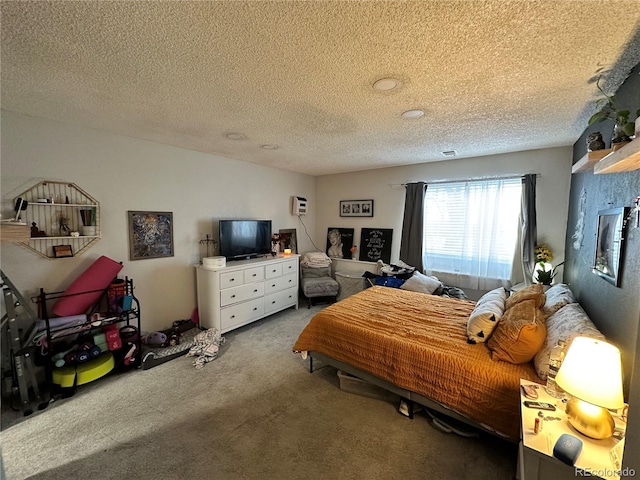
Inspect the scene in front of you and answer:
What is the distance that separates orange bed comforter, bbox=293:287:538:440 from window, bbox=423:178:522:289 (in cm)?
112

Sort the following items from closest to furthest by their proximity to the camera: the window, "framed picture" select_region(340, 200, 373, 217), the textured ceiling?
the textured ceiling
the window
"framed picture" select_region(340, 200, 373, 217)

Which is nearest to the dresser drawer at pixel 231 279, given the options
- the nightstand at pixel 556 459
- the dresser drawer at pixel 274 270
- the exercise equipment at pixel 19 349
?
the dresser drawer at pixel 274 270

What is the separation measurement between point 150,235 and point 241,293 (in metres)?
1.31

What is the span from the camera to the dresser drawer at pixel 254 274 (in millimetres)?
3567

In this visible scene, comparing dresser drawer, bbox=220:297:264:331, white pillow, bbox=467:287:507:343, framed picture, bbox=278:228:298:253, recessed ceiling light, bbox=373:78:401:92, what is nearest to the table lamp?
white pillow, bbox=467:287:507:343

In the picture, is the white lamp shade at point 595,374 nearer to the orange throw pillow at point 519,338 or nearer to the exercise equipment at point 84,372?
the orange throw pillow at point 519,338

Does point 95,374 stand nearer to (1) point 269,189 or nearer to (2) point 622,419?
(1) point 269,189

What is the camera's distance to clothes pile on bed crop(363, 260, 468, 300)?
3.66 meters

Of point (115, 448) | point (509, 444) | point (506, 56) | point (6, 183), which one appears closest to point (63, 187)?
point (6, 183)

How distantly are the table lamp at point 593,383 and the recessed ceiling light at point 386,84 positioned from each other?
5.66 ft

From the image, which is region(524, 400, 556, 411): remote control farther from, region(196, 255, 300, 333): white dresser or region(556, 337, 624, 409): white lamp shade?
region(196, 255, 300, 333): white dresser

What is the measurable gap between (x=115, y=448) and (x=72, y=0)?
2.50 m

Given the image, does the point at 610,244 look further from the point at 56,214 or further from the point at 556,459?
the point at 56,214

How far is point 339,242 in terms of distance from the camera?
5.14 meters
